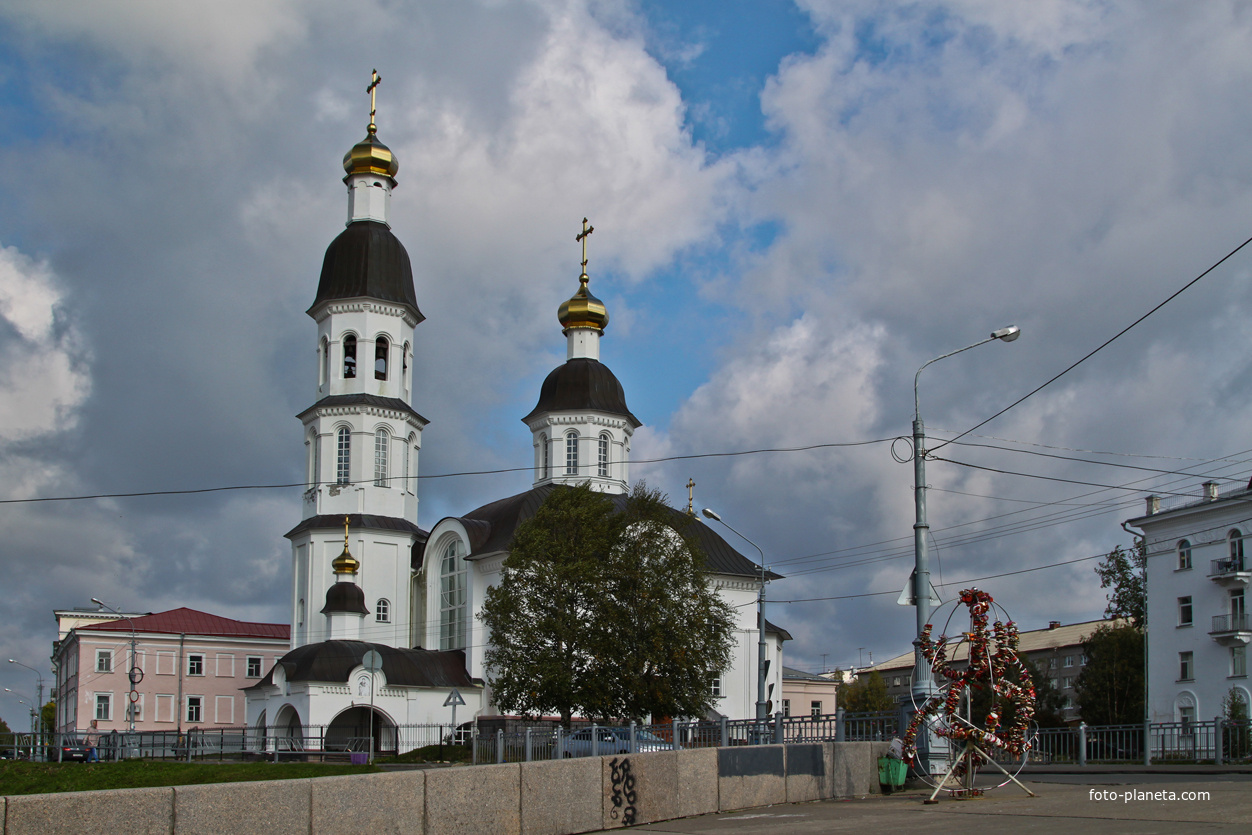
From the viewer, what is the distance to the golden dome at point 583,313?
5603 centimetres

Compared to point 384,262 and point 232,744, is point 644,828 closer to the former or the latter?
point 232,744

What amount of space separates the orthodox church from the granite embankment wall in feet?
104

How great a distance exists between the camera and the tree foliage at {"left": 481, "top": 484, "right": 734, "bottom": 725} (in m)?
33.1

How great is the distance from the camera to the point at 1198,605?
40938 millimetres

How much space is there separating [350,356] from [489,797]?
133 ft

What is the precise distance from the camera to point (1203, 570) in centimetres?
4084

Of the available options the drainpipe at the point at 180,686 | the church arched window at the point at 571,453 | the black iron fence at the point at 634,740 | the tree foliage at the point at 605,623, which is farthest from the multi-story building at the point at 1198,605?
the drainpipe at the point at 180,686

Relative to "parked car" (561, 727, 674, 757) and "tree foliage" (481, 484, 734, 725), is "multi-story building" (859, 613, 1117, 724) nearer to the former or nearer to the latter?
"tree foliage" (481, 484, 734, 725)

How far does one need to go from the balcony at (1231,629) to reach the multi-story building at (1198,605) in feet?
0.10

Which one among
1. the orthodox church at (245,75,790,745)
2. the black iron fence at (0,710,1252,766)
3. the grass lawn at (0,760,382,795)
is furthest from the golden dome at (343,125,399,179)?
the grass lawn at (0,760,382,795)

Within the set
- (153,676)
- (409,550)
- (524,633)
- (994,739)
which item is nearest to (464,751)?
(524,633)

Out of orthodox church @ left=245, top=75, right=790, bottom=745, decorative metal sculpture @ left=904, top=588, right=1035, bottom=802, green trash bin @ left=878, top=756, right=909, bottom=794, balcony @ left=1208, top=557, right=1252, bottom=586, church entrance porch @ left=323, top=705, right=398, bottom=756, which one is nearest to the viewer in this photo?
decorative metal sculpture @ left=904, top=588, right=1035, bottom=802

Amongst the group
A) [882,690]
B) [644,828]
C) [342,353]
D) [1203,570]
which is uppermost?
[342,353]

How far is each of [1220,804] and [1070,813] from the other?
56.2 inches
